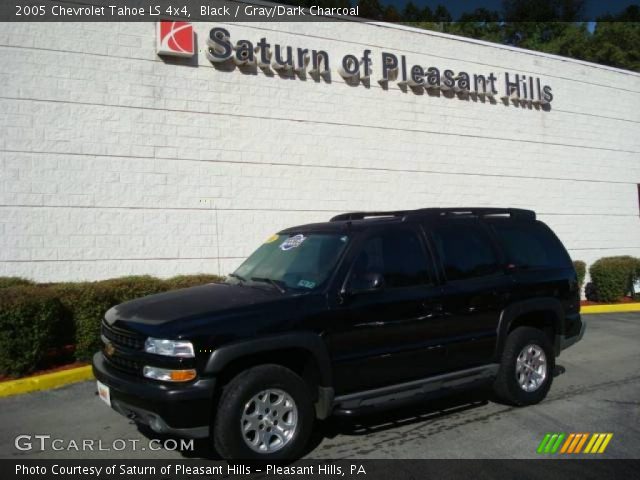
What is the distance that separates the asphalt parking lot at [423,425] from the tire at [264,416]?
43 cm

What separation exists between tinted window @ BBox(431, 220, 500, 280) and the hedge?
4.66 m

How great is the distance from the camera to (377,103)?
1257 centimetres

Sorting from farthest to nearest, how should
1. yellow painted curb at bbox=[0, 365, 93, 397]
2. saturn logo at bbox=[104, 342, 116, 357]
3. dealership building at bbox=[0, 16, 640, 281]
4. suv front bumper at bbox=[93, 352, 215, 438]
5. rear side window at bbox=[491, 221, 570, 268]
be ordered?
dealership building at bbox=[0, 16, 640, 281]
yellow painted curb at bbox=[0, 365, 93, 397]
rear side window at bbox=[491, 221, 570, 268]
saturn logo at bbox=[104, 342, 116, 357]
suv front bumper at bbox=[93, 352, 215, 438]

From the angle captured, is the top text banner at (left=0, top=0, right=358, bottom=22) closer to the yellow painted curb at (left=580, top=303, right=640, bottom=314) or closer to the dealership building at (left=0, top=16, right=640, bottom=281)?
the dealership building at (left=0, top=16, right=640, bottom=281)

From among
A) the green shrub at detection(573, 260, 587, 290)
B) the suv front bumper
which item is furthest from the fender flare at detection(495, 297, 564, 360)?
the green shrub at detection(573, 260, 587, 290)

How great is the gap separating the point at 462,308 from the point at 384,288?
2.99ft

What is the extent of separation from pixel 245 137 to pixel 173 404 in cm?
755

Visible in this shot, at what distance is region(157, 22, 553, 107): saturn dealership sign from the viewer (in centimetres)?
1046

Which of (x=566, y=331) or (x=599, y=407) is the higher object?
(x=566, y=331)

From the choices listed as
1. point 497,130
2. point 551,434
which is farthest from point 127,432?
point 497,130

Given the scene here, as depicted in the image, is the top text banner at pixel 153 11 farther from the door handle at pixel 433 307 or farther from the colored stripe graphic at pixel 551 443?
the colored stripe graphic at pixel 551 443

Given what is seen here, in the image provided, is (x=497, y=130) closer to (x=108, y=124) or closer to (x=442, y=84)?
(x=442, y=84)

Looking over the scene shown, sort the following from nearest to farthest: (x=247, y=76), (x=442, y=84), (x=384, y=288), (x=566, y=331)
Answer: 1. (x=384, y=288)
2. (x=566, y=331)
3. (x=247, y=76)
4. (x=442, y=84)

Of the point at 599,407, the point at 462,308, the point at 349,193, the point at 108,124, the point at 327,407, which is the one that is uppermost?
the point at 108,124
